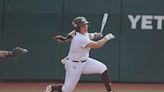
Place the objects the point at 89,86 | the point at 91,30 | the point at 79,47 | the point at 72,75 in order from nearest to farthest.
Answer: the point at 72,75, the point at 79,47, the point at 89,86, the point at 91,30

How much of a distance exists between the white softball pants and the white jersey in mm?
110

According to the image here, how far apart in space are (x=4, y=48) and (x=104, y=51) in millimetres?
2688

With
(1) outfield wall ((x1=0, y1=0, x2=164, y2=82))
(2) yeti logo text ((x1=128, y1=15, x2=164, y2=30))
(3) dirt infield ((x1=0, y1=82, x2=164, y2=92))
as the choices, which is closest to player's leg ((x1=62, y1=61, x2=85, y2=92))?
(3) dirt infield ((x1=0, y1=82, x2=164, y2=92))

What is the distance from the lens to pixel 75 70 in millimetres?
9875

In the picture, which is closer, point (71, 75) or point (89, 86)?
point (71, 75)

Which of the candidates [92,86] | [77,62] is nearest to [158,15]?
[92,86]

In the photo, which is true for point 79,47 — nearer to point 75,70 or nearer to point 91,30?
point 75,70

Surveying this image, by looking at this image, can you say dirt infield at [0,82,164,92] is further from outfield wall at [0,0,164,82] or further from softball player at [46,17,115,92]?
softball player at [46,17,115,92]

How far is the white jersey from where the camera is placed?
9898mm

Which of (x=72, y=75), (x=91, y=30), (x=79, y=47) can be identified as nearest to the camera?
(x=72, y=75)

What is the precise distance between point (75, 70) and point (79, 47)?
430 mm

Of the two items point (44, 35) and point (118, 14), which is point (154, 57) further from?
point (44, 35)

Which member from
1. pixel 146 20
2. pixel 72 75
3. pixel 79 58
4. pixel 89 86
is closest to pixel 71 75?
pixel 72 75

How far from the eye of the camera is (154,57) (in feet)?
48.3
